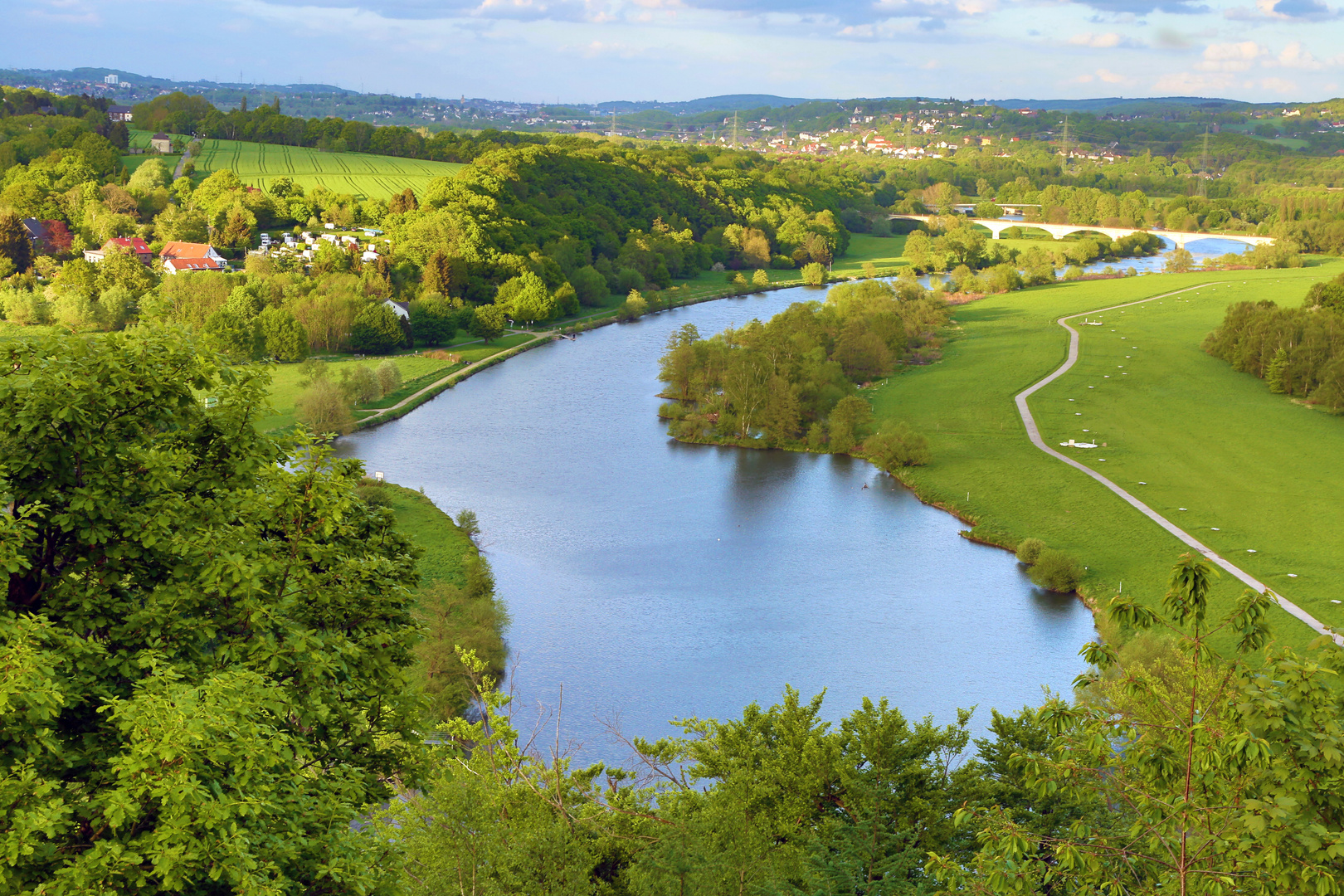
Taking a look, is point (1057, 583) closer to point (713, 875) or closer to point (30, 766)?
point (713, 875)

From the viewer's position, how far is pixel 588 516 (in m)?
36.0

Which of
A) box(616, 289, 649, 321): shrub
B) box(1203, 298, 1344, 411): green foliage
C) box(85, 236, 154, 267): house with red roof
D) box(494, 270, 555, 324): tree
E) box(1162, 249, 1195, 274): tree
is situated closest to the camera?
box(1203, 298, 1344, 411): green foliage

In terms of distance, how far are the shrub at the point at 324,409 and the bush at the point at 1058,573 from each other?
2638cm

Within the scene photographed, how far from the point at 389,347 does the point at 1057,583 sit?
39.0 metres

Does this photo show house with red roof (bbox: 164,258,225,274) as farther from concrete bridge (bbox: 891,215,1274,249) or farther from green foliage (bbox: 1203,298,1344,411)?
concrete bridge (bbox: 891,215,1274,249)

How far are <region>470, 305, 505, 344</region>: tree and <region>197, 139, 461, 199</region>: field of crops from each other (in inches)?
989

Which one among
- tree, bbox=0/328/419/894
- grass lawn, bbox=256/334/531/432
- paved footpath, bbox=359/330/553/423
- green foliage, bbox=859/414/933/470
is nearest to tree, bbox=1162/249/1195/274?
paved footpath, bbox=359/330/553/423

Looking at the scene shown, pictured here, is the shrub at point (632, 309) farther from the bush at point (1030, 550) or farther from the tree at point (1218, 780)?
the tree at point (1218, 780)

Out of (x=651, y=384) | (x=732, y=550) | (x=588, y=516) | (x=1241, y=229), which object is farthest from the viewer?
(x=1241, y=229)

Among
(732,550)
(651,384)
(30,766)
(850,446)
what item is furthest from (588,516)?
(30,766)

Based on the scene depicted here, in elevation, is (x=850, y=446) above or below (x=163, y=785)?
below

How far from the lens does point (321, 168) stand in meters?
91.3

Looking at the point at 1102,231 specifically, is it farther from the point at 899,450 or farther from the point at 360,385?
the point at 360,385

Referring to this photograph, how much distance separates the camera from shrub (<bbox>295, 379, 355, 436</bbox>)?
42.7 metres
